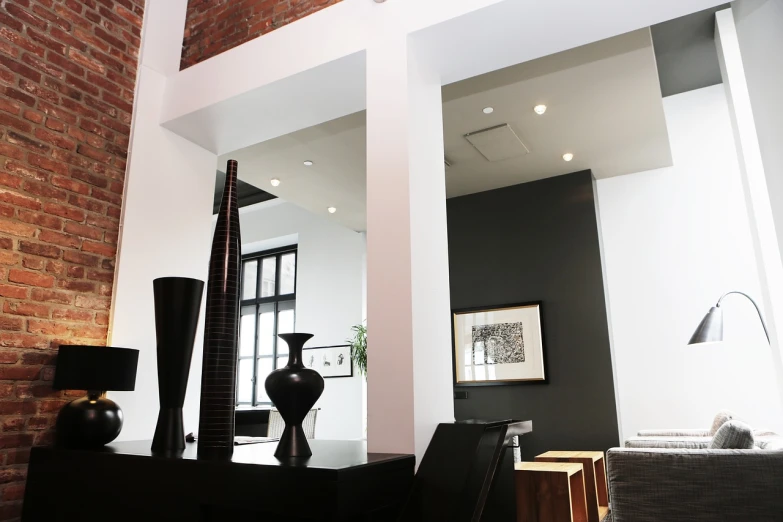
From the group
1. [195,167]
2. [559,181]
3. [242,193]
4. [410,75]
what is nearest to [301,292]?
[242,193]

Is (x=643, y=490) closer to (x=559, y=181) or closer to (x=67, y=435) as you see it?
(x=67, y=435)

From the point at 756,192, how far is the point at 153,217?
4.12 m

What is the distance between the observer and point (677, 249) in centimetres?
554

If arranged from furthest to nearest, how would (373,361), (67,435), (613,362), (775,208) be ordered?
(613,362), (775,208), (67,435), (373,361)

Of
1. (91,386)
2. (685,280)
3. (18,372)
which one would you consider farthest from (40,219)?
(685,280)

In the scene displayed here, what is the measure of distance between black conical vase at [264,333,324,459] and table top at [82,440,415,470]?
6cm

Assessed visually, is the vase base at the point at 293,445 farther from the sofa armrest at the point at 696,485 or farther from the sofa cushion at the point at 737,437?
the sofa cushion at the point at 737,437

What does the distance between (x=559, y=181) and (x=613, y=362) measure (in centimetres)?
196

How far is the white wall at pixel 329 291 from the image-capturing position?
7.14 metres

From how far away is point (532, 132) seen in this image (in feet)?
15.5

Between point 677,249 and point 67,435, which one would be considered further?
point 677,249

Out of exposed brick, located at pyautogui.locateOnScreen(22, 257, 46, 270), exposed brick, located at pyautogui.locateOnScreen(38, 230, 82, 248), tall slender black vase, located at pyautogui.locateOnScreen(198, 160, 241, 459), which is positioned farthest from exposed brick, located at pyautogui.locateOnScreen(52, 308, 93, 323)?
tall slender black vase, located at pyautogui.locateOnScreen(198, 160, 241, 459)

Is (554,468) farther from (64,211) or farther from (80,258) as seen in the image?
(64,211)

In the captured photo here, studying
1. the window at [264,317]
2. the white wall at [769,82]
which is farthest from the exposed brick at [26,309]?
the window at [264,317]
